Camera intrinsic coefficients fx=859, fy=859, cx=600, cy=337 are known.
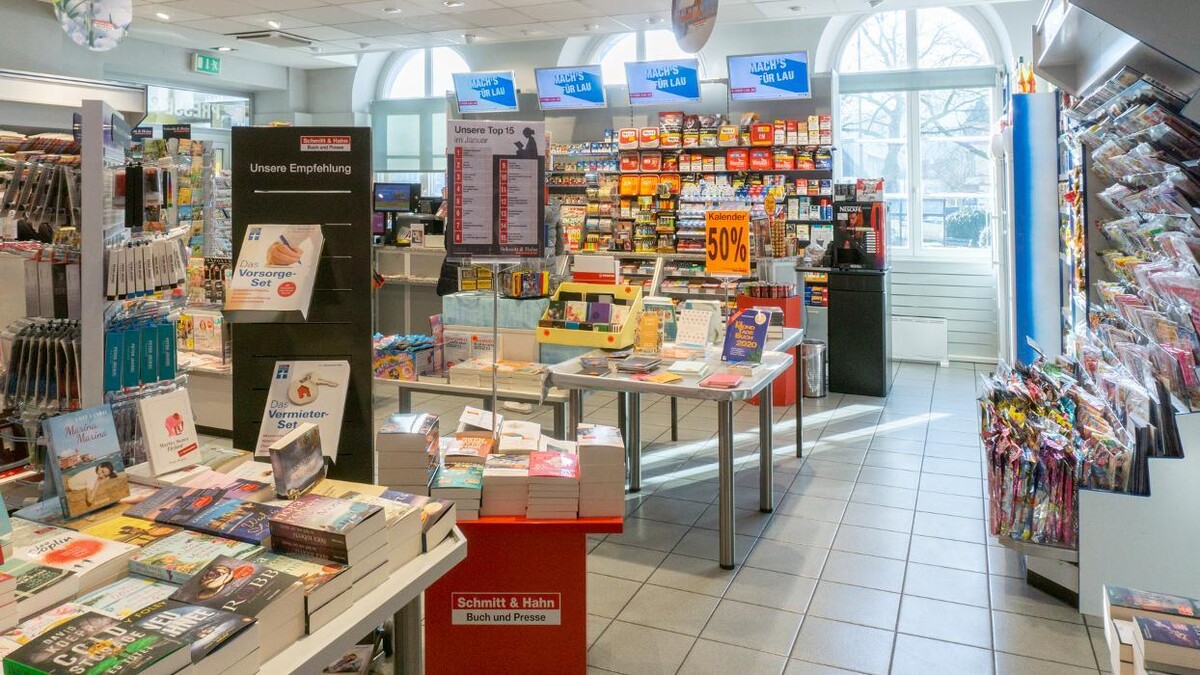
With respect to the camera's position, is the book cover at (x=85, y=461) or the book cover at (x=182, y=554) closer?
the book cover at (x=182, y=554)

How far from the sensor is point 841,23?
1056 centimetres

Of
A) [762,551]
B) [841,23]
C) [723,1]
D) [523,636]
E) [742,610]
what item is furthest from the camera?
[841,23]

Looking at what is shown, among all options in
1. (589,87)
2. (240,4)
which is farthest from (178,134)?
(589,87)

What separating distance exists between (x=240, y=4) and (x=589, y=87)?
414cm

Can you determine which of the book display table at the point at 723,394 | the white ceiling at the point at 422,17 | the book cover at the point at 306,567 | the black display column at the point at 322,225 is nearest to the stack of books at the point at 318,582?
the book cover at the point at 306,567

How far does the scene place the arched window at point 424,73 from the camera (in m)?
13.7

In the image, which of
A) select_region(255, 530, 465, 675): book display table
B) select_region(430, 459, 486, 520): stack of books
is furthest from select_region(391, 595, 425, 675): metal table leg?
select_region(430, 459, 486, 520): stack of books

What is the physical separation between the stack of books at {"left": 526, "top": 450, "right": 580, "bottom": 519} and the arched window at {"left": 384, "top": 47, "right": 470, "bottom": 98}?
39.2 ft

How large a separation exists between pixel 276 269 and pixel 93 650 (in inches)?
62.3

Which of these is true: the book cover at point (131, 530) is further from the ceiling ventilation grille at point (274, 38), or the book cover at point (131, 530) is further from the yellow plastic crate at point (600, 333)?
the ceiling ventilation grille at point (274, 38)

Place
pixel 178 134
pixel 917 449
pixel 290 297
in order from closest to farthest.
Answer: pixel 290 297 → pixel 917 449 → pixel 178 134

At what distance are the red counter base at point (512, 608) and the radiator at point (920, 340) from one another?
7686mm

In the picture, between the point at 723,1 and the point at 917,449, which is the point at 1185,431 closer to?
the point at 917,449

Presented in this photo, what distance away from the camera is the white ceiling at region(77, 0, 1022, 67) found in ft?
29.6
